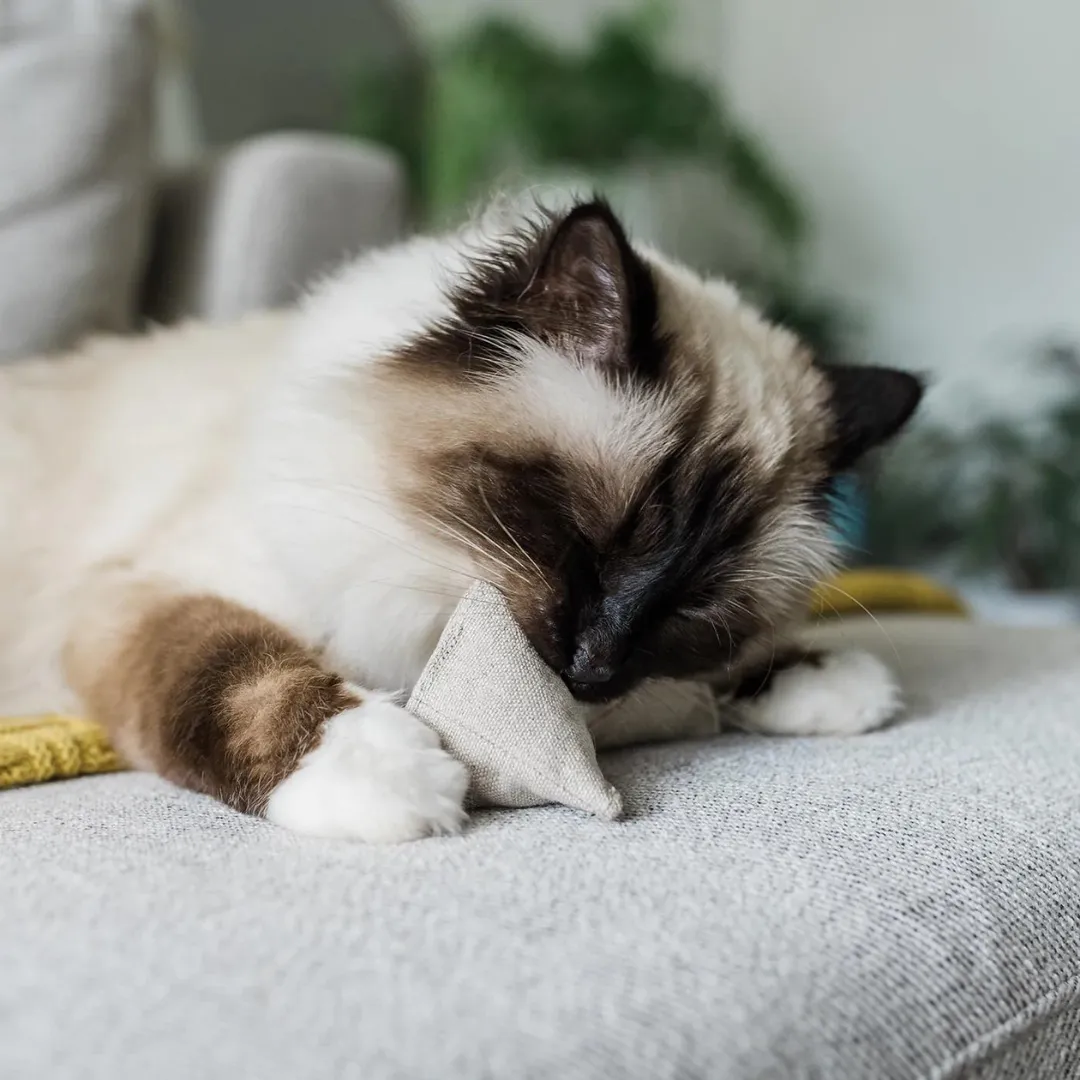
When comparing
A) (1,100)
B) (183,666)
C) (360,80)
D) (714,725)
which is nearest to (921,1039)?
(714,725)

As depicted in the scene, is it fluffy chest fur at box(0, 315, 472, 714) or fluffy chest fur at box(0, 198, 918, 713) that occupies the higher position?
fluffy chest fur at box(0, 198, 918, 713)

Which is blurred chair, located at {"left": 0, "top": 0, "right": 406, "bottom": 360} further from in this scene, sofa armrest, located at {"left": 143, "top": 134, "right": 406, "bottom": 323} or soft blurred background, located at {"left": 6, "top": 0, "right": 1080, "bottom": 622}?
soft blurred background, located at {"left": 6, "top": 0, "right": 1080, "bottom": 622}

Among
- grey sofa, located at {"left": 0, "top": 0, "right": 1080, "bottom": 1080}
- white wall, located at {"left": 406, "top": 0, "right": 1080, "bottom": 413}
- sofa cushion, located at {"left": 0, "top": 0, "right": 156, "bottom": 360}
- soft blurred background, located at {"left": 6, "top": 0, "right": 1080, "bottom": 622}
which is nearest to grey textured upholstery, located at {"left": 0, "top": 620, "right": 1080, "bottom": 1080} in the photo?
grey sofa, located at {"left": 0, "top": 0, "right": 1080, "bottom": 1080}

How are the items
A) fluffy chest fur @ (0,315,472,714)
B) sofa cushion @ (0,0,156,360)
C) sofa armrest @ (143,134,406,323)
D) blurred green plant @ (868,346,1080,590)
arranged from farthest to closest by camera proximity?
blurred green plant @ (868,346,1080,590) → sofa armrest @ (143,134,406,323) → sofa cushion @ (0,0,156,360) → fluffy chest fur @ (0,315,472,714)

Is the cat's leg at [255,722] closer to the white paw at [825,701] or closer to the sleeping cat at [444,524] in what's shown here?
the sleeping cat at [444,524]

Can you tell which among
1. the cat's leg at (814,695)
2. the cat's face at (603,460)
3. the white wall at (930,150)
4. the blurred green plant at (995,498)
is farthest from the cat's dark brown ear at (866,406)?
the white wall at (930,150)

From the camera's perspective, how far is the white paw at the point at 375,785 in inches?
46.3

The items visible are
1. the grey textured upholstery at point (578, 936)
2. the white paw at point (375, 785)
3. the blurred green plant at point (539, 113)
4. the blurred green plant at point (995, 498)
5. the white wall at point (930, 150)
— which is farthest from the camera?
the white wall at point (930, 150)

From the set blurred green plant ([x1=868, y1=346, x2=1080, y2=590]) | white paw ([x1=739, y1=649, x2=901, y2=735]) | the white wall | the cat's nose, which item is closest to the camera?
the cat's nose

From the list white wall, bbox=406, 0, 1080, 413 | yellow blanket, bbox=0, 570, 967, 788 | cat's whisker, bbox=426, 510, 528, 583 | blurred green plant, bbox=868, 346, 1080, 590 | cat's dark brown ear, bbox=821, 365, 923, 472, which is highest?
white wall, bbox=406, 0, 1080, 413

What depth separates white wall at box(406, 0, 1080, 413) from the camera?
4.49 metres

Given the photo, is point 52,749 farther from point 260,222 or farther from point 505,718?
point 260,222

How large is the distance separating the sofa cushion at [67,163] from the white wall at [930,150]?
222 centimetres

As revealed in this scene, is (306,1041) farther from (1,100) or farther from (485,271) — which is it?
(1,100)
